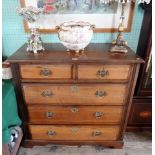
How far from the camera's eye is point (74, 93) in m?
1.39

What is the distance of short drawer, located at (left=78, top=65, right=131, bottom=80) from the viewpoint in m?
1.29

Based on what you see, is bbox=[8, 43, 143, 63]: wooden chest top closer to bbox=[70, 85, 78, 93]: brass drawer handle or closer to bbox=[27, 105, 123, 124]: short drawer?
bbox=[70, 85, 78, 93]: brass drawer handle

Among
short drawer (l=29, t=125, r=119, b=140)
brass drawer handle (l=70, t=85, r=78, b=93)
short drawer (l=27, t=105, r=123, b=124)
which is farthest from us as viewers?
short drawer (l=29, t=125, r=119, b=140)

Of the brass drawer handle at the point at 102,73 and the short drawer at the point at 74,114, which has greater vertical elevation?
the brass drawer handle at the point at 102,73

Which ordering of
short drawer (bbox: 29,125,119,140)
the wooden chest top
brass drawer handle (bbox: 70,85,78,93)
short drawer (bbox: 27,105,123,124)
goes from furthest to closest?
short drawer (bbox: 29,125,119,140) < short drawer (bbox: 27,105,123,124) < brass drawer handle (bbox: 70,85,78,93) < the wooden chest top

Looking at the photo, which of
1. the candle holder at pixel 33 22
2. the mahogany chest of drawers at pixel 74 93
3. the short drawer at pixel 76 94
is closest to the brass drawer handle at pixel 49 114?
the mahogany chest of drawers at pixel 74 93

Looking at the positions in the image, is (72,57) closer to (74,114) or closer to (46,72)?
(46,72)

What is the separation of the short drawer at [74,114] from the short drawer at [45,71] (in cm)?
30

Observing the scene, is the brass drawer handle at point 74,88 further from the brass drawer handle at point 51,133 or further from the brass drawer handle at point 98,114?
the brass drawer handle at point 51,133

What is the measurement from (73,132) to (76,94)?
1.46ft

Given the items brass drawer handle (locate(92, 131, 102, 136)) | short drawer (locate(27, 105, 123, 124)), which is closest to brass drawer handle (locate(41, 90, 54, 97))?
short drawer (locate(27, 105, 123, 124))

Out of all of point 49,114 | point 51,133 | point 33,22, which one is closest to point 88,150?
point 51,133

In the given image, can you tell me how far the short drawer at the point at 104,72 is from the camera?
4.22 ft

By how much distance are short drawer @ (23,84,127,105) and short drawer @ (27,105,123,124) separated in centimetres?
6
